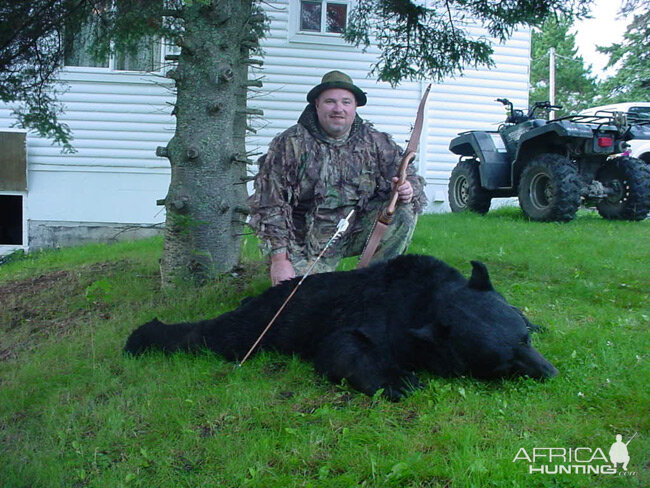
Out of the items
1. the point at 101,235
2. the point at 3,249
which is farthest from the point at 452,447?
the point at 3,249

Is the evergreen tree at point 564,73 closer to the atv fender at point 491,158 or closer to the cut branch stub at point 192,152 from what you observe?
the atv fender at point 491,158

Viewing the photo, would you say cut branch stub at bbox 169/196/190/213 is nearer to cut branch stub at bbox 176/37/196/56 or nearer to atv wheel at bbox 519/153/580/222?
cut branch stub at bbox 176/37/196/56

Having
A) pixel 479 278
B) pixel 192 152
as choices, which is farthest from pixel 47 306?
pixel 479 278

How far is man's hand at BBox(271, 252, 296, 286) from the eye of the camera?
15.5 feet

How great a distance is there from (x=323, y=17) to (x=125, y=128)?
15.1 feet

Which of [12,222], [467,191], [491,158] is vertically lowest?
[12,222]

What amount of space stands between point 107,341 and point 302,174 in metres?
1.98

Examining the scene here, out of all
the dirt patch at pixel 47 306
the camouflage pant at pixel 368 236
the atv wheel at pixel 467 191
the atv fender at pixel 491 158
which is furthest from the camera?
the atv wheel at pixel 467 191

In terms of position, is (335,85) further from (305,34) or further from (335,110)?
(305,34)

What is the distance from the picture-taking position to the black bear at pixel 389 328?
3.36 m

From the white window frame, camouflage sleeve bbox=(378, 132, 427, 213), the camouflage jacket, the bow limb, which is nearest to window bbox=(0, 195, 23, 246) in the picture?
the white window frame

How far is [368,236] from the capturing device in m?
5.25

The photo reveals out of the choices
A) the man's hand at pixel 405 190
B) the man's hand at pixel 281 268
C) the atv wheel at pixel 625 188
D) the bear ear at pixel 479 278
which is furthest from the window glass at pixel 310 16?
the bear ear at pixel 479 278

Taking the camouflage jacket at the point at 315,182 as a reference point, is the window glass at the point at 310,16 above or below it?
above
